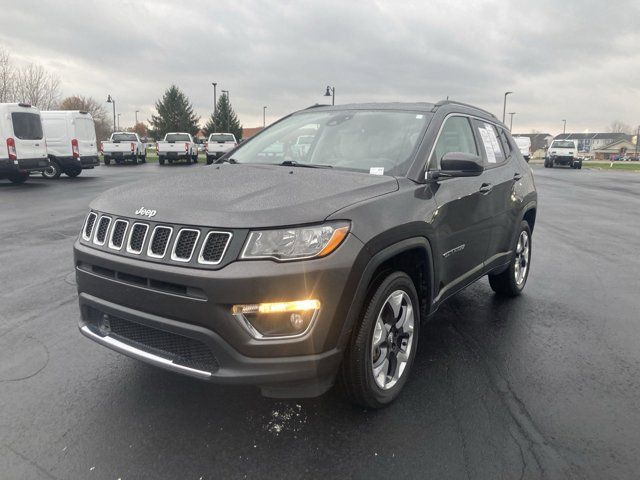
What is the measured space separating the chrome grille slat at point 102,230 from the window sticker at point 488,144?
3185 mm

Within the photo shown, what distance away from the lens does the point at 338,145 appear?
12.5ft

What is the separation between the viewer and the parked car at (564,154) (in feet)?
126

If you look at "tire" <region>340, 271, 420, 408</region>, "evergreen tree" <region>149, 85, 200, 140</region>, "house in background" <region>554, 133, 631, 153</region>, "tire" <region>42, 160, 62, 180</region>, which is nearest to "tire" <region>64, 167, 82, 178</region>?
"tire" <region>42, 160, 62, 180</region>

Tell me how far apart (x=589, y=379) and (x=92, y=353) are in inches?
136

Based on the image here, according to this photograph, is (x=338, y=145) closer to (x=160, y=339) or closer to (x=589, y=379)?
(x=160, y=339)

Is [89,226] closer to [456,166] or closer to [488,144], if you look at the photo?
[456,166]

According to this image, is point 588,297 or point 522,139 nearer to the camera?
point 588,297

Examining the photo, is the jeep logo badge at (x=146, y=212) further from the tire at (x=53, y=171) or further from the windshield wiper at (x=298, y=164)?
the tire at (x=53, y=171)

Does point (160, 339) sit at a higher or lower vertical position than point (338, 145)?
lower

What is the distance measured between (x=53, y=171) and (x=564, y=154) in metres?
34.5

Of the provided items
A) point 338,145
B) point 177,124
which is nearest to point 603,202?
point 338,145

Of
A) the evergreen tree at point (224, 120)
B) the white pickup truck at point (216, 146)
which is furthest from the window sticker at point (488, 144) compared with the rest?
the evergreen tree at point (224, 120)

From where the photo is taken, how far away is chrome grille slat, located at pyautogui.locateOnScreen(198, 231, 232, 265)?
244 cm

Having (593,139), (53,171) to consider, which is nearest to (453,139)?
(53,171)
